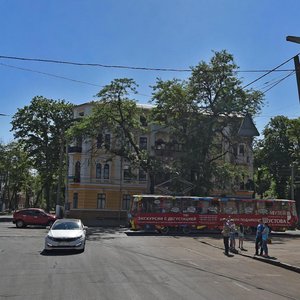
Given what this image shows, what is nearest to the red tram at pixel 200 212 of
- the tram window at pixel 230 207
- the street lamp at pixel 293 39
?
the tram window at pixel 230 207

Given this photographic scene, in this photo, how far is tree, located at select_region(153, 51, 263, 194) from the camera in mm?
47000

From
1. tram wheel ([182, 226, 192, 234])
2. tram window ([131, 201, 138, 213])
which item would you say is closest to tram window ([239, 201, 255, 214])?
tram wheel ([182, 226, 192, 234])

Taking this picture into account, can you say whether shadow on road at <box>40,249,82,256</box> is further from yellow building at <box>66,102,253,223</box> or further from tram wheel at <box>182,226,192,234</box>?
yellow building at <box>66,102,253,223</box>

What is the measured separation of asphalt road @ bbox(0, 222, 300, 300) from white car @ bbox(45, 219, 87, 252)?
38 cm

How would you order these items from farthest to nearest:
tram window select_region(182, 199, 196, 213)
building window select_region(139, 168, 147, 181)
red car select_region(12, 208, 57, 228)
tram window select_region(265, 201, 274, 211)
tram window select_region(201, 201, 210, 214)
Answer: building window select_region(139, 168, 147, 181), red car select_region(12, 208, 57, 228), tram window select_region(265, 201, 274, 211), tram window select_region(201, 201, 210, 214), tram window select_region(182, 199, 196, 213)

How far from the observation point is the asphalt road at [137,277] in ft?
35.2

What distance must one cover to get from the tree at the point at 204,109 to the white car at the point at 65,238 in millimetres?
26302

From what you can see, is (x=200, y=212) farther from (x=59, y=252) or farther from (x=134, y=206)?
(x=59, y=252)

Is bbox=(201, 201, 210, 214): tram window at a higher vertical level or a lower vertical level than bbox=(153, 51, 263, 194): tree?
lower

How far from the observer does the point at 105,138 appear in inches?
2164

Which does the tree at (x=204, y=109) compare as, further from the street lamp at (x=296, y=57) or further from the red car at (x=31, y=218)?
the street lamp at (x=296, y=57)

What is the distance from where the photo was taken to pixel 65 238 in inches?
784

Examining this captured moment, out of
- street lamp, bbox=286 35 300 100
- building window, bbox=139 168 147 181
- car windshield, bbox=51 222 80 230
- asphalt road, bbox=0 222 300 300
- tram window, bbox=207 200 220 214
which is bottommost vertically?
asphalt road, bbox=0 222 300 300

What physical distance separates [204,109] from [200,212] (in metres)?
13.3
